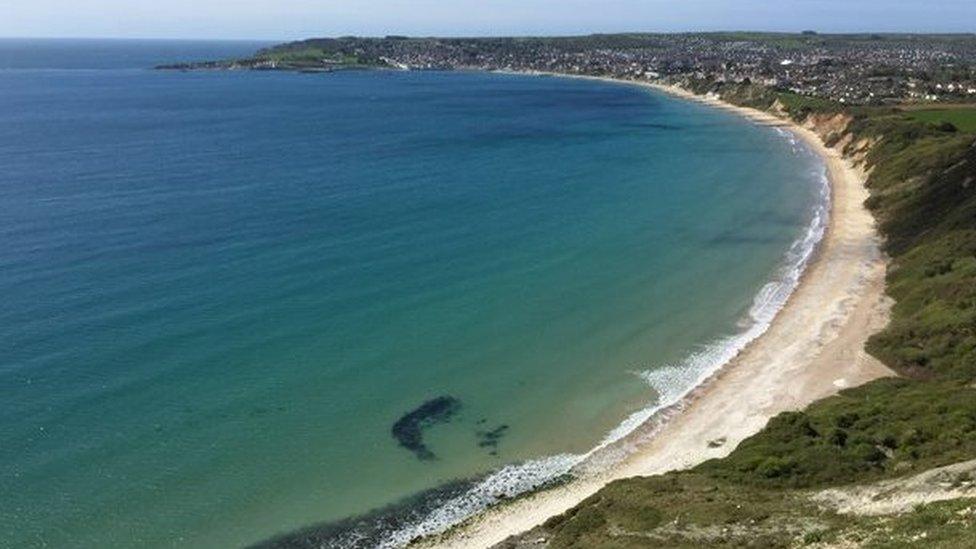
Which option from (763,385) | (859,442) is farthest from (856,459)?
(763,385)

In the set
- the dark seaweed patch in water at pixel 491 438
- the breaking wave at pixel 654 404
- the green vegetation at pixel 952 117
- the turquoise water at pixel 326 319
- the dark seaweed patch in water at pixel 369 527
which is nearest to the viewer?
Answer: the dark seaweed patch in water at pixel 369 527

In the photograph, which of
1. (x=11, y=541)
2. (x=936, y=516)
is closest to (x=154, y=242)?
(x=11, y=541)

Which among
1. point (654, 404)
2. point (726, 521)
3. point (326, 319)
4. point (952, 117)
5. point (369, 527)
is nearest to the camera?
point (726, 521)

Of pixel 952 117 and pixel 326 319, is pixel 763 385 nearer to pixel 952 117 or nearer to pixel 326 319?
pixel 326 319

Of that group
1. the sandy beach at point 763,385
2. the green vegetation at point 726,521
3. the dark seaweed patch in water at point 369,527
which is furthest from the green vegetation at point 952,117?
the dark seaweed patch in water at point 369,527

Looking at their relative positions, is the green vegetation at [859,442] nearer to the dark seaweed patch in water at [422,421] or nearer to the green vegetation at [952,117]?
the dark seaweed patch in water at [422,421]

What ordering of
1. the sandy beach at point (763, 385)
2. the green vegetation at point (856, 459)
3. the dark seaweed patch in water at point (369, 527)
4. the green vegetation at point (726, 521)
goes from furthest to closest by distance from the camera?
the sandy beach at point (763, 385), the dark seaweed patch in water at point (369, 527), the green vegetation at point (856, 459), the green vegetation at point (726, 521)
